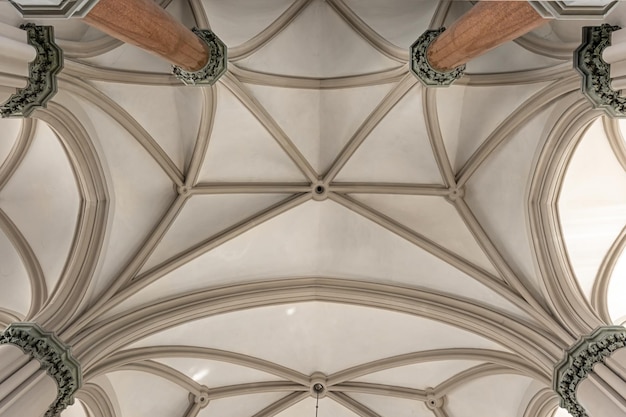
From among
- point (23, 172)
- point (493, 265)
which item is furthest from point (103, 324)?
point (493, 265)

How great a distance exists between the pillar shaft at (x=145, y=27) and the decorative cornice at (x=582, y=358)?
6.09 meters

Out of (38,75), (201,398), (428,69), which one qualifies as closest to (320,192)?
(428,69)

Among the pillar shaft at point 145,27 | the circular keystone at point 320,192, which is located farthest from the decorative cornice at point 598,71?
the circular keystone at point 320,192

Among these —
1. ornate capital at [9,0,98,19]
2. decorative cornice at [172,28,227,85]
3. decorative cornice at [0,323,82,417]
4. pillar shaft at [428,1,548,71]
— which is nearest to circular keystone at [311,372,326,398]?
decorative cornice at [0,323,82,417]

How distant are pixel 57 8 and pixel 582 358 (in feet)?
22.2

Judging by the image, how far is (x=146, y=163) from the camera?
376 inches

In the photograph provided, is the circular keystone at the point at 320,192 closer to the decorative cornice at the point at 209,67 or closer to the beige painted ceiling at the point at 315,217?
the beige painted ceiling at the point at 315,217

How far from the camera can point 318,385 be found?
11781 mm

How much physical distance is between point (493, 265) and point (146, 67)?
258 inches

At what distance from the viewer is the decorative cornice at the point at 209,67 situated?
7.89 m

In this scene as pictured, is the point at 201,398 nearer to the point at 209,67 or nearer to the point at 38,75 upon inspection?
the point at 209,67

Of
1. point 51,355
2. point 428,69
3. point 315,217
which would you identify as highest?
point 315,217

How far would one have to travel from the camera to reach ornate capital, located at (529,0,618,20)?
12.9 ft

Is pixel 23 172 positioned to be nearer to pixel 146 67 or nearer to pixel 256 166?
pixel 146 67
